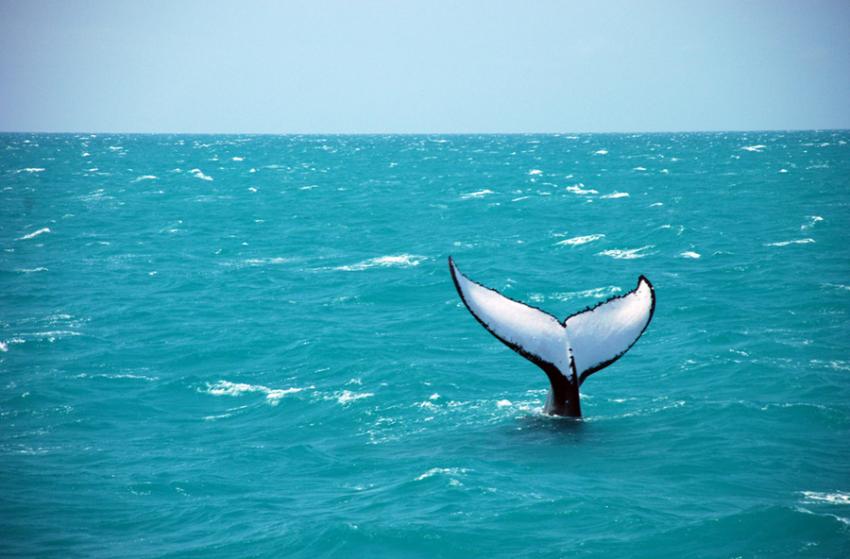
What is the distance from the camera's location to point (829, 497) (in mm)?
16016

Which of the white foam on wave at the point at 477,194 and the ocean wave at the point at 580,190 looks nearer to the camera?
the white foam on wave at the point at 477,194

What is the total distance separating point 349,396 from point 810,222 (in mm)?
37649

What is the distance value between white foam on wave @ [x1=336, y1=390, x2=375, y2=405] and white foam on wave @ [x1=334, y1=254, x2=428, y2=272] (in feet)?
62.8

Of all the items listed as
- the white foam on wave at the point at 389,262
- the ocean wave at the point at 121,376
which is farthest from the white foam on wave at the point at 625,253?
the ocean wave at the point at 121,376

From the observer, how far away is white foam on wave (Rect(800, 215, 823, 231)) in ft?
169

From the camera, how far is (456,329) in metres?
31.6

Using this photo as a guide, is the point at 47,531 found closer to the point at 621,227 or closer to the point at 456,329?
the point at 456,329

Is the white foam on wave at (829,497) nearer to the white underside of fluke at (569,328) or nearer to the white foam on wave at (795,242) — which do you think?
the white underside of fluke at (569,328)

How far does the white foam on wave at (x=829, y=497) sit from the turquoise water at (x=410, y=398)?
5cm

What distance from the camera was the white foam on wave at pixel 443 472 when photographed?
1759 centimetres

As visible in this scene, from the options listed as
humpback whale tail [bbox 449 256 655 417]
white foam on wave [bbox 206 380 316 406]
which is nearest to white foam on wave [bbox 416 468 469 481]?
humpback whale tail [bbox 449 256 655 417]

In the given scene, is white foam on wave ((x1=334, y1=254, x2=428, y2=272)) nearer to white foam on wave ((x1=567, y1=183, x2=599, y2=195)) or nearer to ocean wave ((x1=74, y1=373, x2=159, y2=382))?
ocean wave ((x1=74, y1=373, x2=159, y2=382))

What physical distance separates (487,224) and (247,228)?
14.6 metres

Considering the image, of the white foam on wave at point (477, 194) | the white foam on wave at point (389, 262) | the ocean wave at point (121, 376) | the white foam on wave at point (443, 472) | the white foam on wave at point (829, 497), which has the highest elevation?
the white foam on wave at point (477, 194)
